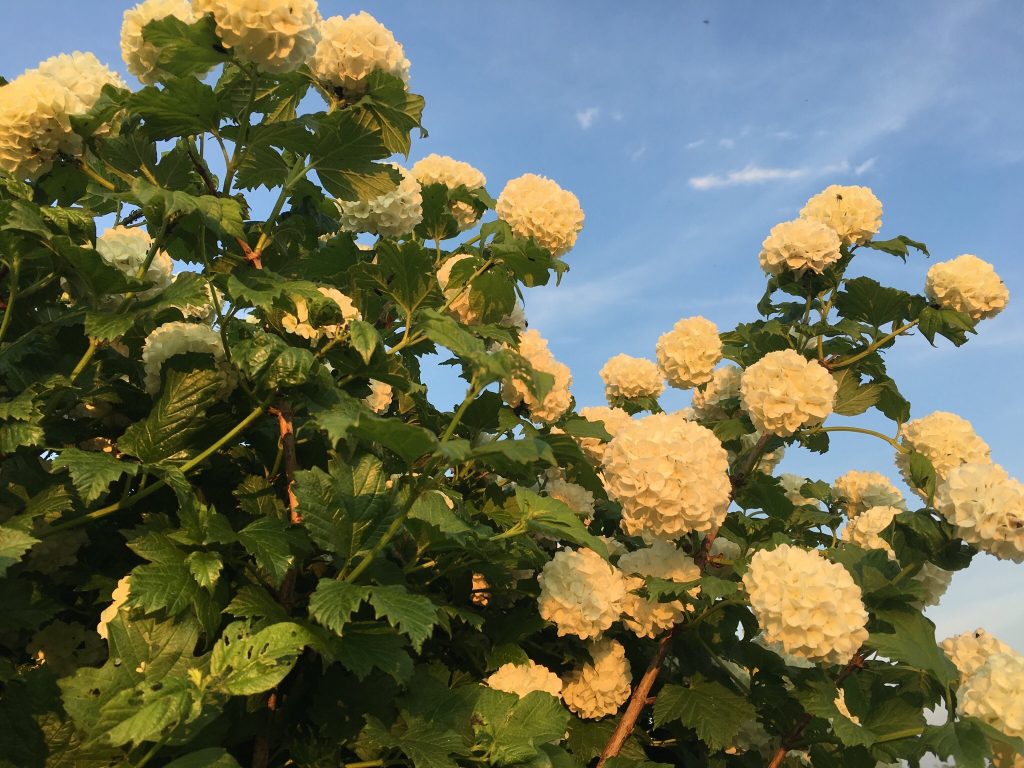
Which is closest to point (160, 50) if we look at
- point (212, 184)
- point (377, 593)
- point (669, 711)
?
point (212, 184)

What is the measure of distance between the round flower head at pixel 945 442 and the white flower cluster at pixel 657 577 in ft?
5.39

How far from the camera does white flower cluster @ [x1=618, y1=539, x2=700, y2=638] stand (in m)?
2.97

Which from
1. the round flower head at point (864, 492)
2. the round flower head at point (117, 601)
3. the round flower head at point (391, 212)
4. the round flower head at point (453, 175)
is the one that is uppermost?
the round flower head at point (864, 492)

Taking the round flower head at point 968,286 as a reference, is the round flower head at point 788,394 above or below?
below

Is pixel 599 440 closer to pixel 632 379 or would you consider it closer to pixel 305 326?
pixel 632 379

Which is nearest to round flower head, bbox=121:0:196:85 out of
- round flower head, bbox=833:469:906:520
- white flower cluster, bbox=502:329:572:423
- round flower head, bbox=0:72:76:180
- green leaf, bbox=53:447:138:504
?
round flower head, bbox=0:72:76:180

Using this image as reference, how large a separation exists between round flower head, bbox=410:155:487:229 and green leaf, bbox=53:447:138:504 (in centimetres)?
199

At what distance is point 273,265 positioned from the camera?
9.01ft

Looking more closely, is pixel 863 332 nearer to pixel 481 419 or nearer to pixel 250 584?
pixel 481 419

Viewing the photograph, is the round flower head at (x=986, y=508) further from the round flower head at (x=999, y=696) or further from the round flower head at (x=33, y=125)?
the round flower head at (x=33, y=125)

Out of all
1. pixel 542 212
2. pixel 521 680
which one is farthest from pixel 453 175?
pixel 521 680

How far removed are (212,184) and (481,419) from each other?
1173 mm

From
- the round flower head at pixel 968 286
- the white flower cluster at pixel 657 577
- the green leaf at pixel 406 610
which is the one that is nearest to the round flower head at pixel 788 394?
the white flower cluster at pixel 657 577

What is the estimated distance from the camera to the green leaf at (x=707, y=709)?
9.50 ft
